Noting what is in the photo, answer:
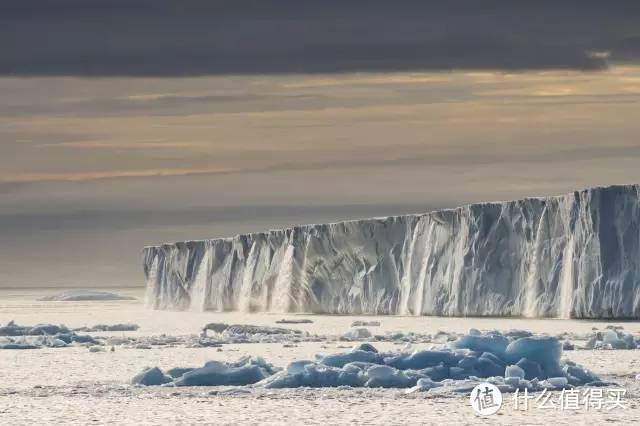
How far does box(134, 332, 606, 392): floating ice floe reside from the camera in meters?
15.6

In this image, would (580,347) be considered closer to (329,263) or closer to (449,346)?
(449,346)

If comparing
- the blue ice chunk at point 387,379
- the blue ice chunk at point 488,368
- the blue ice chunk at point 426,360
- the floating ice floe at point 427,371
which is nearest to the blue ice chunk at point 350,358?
the floating ice floe at point 427,371

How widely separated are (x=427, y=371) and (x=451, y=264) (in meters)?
23.0

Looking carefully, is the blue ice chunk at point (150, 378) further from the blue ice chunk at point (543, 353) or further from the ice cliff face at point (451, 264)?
the ice cliff face at point (451, 264)

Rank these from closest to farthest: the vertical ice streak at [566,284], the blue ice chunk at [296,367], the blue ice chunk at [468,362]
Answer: the blue ice chunk at [296,367] → the blue ice chunk at [468,362] → the vertical ice streak at [566,284]

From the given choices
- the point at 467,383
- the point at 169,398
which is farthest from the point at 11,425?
the point at 467,383

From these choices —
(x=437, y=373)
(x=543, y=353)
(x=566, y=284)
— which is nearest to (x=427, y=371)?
(x=437, y=373)

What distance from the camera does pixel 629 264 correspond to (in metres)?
33.0

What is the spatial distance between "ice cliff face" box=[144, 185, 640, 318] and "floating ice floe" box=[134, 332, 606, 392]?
16.8m

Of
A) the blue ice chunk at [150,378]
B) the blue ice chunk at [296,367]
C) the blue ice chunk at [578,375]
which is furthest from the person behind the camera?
the blue ice chunk at [150,378]

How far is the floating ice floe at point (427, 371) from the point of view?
15.6 m

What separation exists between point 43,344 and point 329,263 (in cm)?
1965

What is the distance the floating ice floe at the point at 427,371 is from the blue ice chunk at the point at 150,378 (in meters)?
0.02

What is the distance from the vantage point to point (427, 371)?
1603cm
